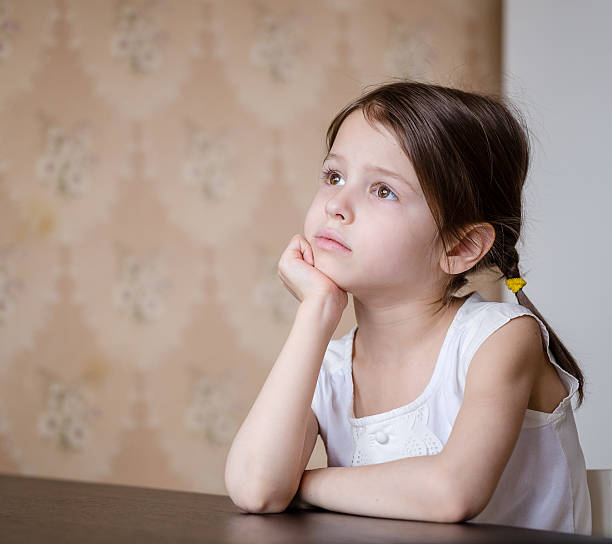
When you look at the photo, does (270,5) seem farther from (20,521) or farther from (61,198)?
(20,521)

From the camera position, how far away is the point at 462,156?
107 cm

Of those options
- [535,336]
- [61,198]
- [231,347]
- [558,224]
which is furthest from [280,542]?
[61,198]

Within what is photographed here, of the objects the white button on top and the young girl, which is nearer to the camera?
the young girl

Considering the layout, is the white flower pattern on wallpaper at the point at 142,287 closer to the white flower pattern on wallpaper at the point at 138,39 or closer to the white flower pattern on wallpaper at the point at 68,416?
the white flower pattern on wallpaper at the point at 68,416

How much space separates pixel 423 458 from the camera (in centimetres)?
79

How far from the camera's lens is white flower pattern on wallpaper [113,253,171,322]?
7.89ft

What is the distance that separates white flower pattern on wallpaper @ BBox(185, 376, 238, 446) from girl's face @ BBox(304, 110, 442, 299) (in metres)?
1.36

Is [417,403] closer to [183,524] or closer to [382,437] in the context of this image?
[382,437]

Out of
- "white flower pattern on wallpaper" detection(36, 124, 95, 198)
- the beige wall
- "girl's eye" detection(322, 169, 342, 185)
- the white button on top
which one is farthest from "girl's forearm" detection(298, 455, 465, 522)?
"white flower pattern on wallpaper" detection(36, 124, 95, 198)

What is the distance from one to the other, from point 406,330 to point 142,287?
4.84 ft

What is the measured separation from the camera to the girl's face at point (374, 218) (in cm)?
103

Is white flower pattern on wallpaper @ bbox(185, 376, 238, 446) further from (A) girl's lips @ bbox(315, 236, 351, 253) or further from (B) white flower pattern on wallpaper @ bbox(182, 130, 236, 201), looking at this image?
(A) girl's lips @ bbox(315, 236, 351, 253)

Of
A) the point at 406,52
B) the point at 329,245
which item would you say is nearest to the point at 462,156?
the point at 329,245

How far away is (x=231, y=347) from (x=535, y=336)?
1507 mm
